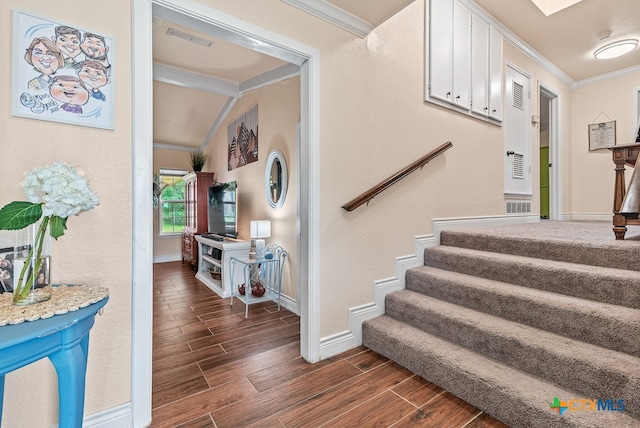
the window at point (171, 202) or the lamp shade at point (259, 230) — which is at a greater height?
the window at point (171, 202)

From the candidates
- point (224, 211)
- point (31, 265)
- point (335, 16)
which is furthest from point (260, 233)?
point (31, 265)

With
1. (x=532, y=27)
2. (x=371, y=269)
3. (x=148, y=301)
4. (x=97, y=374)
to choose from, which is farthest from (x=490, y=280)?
(x=532, y=27)

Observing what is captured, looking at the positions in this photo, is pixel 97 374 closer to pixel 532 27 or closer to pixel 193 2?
pixel 193 2

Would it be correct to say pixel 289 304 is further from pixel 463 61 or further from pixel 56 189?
pixel 463 61

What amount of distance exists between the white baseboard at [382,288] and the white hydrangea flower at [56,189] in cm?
172

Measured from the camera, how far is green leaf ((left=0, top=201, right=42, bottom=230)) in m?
0.94

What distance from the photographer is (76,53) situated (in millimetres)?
1291

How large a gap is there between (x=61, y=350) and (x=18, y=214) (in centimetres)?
48

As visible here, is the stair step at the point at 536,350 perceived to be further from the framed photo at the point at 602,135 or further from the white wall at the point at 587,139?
the framed photo at the point at 602,135

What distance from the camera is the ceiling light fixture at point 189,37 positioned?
9.90ft

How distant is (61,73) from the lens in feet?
4.15

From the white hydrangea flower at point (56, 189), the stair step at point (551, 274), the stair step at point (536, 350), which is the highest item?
the white hydrangea flower at point (56, 189)


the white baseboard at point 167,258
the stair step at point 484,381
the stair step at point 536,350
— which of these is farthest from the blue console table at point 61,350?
the white baseboard at point 167,258

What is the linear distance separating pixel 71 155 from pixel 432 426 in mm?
2195
